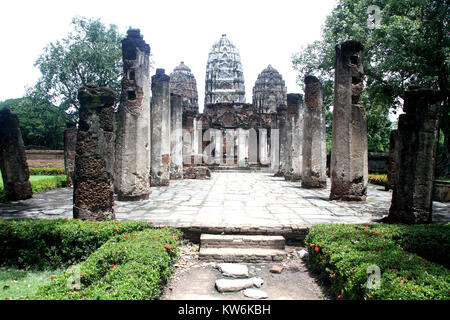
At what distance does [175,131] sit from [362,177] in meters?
8.81

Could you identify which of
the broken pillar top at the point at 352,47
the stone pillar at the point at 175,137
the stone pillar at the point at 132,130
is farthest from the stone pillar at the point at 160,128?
the broken pillar top at the point at 352,47

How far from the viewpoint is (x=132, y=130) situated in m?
8.02

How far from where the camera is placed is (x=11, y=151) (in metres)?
8.48

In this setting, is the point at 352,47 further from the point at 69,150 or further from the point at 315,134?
the point at 69,150

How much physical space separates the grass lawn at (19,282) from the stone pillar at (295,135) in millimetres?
11237

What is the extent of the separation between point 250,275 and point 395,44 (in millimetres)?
13846

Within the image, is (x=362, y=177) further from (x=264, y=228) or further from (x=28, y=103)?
(x=28, y=103)

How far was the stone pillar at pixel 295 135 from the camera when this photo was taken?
13.9m

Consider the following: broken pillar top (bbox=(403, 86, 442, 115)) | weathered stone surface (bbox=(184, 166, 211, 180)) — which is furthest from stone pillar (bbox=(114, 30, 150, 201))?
weathered stone surface (bbox=(184, 166, 211, 180))

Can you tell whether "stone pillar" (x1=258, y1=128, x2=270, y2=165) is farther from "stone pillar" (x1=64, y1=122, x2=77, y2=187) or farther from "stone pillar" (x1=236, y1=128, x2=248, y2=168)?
"stone pillar" (x1=64, y1=122, x2=77, y2=187)

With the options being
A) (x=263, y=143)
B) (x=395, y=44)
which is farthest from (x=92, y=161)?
(x=263, y=143)

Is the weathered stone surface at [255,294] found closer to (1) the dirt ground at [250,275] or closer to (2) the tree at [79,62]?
(1) the dirt ground at [250,275]
